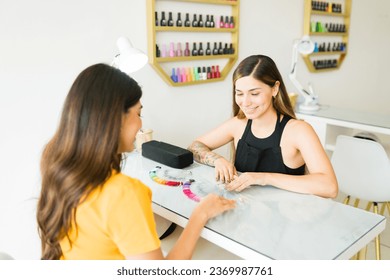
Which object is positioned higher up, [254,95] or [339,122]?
[254,95]

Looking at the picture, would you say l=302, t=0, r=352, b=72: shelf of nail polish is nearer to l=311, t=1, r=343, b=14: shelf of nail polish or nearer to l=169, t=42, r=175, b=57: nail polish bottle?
l=311, t=1, r=343, b=14: shelf of nail polish

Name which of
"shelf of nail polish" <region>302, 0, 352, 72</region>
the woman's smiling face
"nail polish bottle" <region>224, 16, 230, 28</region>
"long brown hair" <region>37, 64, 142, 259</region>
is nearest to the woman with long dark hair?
"long brown hair" <region>37, 64, 142, 259</region>

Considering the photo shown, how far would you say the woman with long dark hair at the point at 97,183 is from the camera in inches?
32.0

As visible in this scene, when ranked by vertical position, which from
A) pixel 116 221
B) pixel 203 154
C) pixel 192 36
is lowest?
pixel 203 154

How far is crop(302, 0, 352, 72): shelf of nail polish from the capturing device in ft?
10.0

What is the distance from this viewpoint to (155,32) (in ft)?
6.81

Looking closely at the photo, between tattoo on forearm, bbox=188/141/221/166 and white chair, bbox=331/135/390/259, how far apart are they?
27.8 inches

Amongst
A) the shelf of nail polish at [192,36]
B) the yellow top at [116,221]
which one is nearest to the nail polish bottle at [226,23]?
the shelf of nail polish at [192,36]

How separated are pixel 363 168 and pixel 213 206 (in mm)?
1077

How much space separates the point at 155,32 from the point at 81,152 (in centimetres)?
139

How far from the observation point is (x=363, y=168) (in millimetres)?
1871

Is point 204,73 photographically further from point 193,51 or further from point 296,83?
point 296,83

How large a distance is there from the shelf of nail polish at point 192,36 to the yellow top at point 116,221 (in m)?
1.37

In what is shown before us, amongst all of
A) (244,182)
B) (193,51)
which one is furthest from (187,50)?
(244,182)
